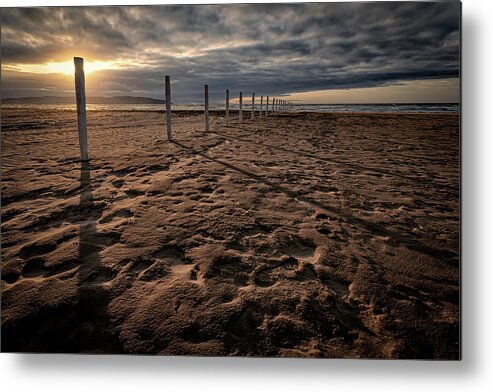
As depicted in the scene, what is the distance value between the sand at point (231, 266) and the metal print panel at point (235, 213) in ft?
0.04

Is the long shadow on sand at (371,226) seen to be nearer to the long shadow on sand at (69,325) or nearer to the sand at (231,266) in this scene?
the sand at (231,266)

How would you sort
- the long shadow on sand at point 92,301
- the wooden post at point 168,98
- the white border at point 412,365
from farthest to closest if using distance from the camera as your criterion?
the wooden post at point 168,98, the white border at point 412,365, the long shadow on sand at point 92,301

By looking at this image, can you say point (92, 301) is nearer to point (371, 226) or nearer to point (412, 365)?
point (412, 365)

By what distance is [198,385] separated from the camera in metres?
1.98

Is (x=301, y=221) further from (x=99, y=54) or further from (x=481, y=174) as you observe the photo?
(x=99, y=54)

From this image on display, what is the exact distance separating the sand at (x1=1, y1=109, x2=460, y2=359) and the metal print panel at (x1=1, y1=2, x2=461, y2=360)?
12 millimetres

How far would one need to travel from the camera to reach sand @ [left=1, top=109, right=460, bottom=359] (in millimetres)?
1503

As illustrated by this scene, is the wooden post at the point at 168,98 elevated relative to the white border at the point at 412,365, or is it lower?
elevated

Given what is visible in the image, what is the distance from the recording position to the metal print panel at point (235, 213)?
5.02 ft

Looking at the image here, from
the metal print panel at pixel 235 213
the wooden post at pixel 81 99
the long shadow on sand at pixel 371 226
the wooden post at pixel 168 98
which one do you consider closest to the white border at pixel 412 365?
the metal print panel at pixel 235 213

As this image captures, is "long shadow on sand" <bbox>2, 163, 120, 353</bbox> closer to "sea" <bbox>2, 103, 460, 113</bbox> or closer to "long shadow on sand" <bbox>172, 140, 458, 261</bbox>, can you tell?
"long shadow on sand" <bbox>172, 140, 458, 261</bbox>

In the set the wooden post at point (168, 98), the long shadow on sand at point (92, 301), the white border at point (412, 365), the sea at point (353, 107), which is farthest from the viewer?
the wooden post at point (168, 98)

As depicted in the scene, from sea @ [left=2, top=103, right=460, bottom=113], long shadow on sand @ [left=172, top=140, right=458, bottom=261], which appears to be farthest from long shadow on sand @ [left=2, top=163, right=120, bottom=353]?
sea @ [left=2, top=103, right=460, bottom=113]

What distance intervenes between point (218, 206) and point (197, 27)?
1.73 metres
